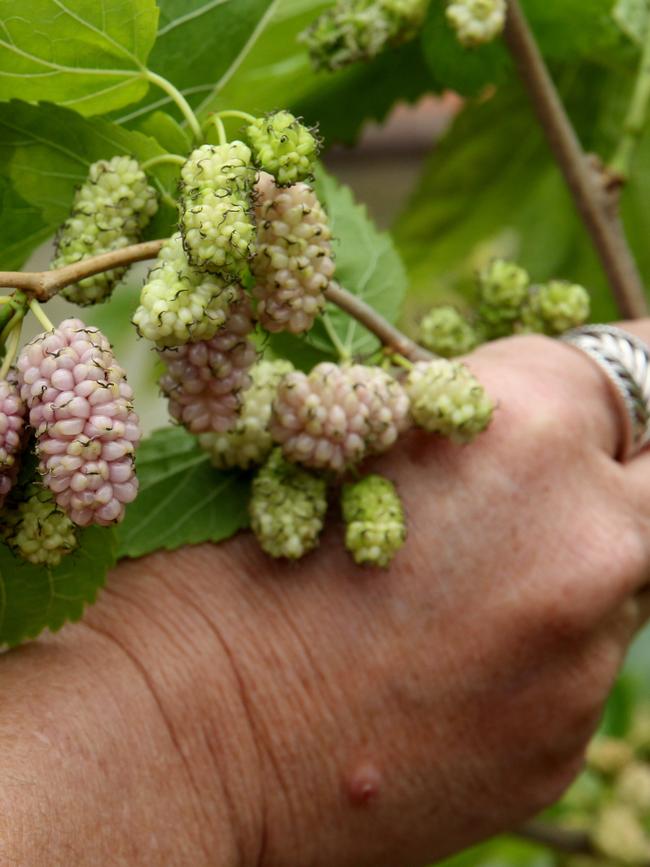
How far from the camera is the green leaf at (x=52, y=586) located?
2.08 ft

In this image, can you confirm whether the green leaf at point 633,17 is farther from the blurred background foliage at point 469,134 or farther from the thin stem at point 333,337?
the thin stem at point 333,337

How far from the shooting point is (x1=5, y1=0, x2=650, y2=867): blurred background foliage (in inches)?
35.2

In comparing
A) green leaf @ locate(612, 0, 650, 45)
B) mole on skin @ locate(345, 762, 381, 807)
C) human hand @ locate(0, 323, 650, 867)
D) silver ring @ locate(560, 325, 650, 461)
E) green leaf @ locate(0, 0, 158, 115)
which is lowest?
mole on skin @ locate(345, 762, 381, 807)

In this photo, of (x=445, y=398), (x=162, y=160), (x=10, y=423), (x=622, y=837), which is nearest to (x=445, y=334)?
(x=445, y=398)

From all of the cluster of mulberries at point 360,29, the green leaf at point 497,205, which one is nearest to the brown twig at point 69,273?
the cluster of mulberries at point 360,29

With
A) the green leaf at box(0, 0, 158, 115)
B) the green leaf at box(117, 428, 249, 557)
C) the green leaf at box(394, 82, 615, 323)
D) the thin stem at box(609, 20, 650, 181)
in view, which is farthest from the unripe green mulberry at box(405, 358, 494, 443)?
the green leaf at box(394, 82, 615, 323)

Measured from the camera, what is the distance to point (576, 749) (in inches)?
33.5

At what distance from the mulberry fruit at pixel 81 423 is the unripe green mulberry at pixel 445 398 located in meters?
0.24

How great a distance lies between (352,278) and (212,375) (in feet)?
0.94

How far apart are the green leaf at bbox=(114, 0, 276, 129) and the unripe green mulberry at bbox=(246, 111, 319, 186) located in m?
0.19

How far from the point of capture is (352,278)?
2.76 ft

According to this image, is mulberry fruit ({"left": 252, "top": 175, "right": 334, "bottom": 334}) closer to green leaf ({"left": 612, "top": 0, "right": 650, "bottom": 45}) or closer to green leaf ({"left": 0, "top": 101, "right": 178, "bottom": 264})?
green leaf ({"left": 0, "top": 101, "right": 178, "bottom": 264})

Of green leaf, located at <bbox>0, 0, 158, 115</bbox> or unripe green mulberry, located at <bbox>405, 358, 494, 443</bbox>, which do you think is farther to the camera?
unripe green mulberry, located at <bbox>405, 358, 494, 443</bbox>

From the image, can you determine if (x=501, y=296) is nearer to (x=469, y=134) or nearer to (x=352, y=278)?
(x=352, y=278)
